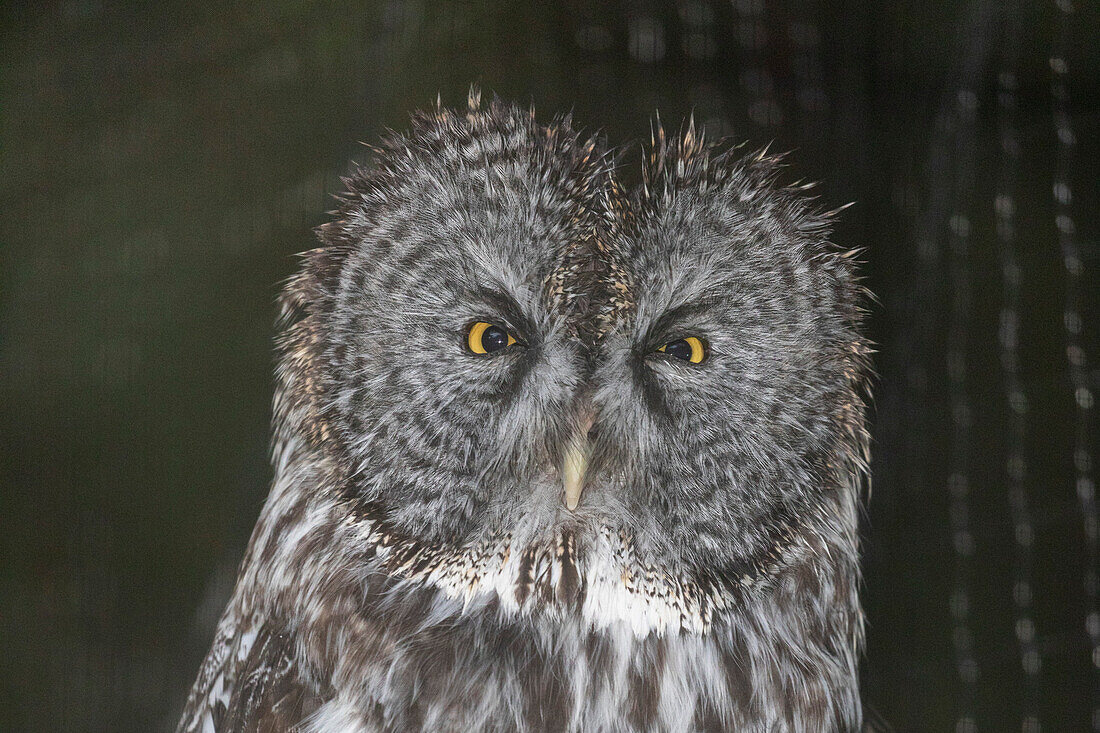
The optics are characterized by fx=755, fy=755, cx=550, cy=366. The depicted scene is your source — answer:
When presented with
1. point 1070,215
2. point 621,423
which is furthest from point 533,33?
point 1070,215

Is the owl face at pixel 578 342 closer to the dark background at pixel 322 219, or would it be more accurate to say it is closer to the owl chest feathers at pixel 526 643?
the owl chest feathers at pixel 526 643

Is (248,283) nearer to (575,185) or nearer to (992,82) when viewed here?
(575,185)

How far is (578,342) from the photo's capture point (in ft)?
2.16

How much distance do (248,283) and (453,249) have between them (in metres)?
0.67

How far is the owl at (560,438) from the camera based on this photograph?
668 millimetres

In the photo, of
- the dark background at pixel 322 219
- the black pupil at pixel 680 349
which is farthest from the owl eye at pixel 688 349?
the dark background at pixel 322 219

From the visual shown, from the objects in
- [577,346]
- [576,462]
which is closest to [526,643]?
[576,462]

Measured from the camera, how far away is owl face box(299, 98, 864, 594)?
0.66 metres

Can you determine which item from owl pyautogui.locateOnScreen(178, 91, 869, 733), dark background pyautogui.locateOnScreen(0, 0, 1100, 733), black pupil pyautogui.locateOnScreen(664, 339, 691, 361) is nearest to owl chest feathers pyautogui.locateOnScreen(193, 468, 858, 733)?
owl pyautogui.locateOnScreen(178, 91, 869, 733)

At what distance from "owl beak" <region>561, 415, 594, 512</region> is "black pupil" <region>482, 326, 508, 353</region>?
0.33 feet

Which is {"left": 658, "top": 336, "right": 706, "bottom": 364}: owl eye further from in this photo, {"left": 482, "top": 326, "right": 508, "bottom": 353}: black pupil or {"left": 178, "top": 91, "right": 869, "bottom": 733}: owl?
{"left": 482, "top": 326, "right": 508, "bottom": 353}: black pupil

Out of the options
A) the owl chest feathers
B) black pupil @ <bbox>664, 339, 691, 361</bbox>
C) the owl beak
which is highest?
black pupil @ <bbox>664, 339, 691, 361</bbox>

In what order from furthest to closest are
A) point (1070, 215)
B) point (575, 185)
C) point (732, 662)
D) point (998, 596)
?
point (998, 596), point (1070, 215), point (732, 662), point (575, 185)

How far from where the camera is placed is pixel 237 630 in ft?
2.77
